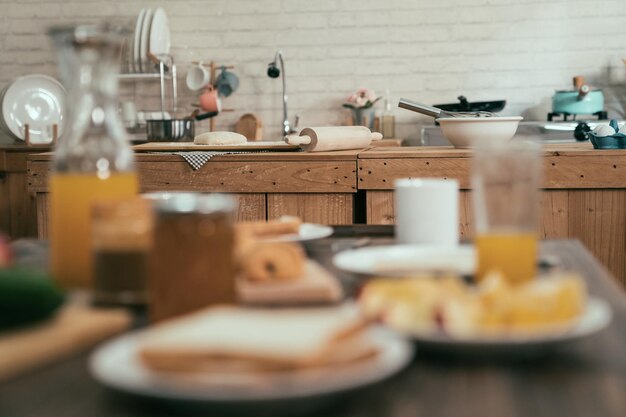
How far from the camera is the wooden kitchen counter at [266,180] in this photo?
3.06 metres

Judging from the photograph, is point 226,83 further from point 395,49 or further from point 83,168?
point 83,168

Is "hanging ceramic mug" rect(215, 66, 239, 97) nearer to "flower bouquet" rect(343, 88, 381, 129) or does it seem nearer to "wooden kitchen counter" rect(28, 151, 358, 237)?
"flower bouquet" rect(343, 88, 381, 129)

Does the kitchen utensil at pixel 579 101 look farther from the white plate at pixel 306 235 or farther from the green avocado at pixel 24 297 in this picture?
the green avocado at pixel 24 297

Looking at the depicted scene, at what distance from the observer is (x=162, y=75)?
16.2 feet

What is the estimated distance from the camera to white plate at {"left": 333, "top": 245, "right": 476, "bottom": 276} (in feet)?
3.53

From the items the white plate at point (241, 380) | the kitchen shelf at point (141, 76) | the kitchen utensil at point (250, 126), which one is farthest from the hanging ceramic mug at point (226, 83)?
the white plate at point (241, 380)

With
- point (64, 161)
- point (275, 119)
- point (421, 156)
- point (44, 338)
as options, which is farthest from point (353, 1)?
point (44, 338)

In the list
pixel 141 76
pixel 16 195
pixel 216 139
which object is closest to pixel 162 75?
pixel 141 76

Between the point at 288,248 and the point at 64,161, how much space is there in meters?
0.29

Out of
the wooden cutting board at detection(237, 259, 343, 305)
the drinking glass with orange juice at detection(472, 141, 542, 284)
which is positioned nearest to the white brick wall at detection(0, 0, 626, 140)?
the drinking glass with orange juice at detection(472, 141, 542, 284)

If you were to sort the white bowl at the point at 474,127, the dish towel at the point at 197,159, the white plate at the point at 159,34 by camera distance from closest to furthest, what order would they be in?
the white bowl at the point at 474,127, the dish towel at the point at 197,159, the white plate at the point at 159,34

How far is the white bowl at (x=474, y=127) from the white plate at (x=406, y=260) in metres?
1.80

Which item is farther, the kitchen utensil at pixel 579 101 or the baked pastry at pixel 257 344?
the kitchen utensil at pixel 579 101

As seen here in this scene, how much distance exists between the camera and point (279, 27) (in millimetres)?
5012
